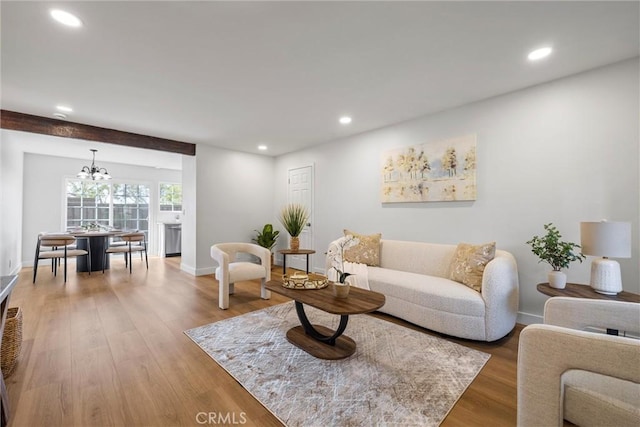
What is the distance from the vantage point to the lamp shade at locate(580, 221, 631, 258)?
2039 mm

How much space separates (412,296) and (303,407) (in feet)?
5.30

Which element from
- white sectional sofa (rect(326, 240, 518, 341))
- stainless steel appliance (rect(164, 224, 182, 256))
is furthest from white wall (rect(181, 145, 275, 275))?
white sectional sofa (rect(326, 240, 518, 341))

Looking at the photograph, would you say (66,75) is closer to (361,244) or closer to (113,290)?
(113,290)

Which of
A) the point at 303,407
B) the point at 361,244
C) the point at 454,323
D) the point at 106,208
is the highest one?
the point at 106,208

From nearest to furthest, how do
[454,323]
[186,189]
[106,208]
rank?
[454,323]
[186,189]
[106,208]

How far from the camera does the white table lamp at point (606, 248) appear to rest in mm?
2043

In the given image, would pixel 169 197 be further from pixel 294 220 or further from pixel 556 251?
pixel 556 251

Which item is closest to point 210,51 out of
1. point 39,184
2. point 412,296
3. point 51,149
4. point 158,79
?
point 158,79

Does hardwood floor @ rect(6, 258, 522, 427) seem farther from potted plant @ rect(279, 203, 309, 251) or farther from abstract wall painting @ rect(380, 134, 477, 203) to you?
abstract wall painting @ rect(380, 134, 477, 203)

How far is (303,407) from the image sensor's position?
1658 millimetres

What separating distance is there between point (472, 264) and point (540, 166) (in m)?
1.27

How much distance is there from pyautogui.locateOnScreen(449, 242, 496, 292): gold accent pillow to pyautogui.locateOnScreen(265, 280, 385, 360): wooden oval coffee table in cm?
104
